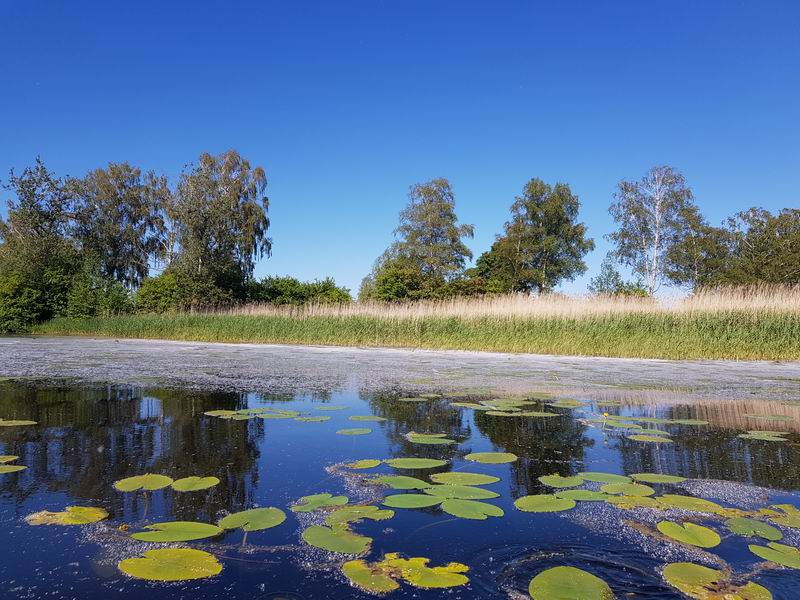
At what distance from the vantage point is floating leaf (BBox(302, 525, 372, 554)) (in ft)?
5.14

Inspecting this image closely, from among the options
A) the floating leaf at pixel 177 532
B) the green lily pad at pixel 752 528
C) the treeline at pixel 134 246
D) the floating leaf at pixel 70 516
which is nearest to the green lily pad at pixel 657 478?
the green lily pad at pixel 752 528

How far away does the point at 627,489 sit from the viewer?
86.2 inches

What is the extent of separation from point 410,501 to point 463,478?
0.41 meters

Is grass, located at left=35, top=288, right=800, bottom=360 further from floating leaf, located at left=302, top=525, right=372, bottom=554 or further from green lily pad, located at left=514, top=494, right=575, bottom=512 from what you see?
floating leaf, located at left=302, top=525, right=372, bottom=554

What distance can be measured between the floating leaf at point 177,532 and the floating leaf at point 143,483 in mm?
435

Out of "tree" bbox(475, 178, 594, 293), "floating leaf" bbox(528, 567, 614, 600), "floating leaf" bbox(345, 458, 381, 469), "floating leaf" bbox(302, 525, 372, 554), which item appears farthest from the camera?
"tree" bbox(475, 178, 594, 293)

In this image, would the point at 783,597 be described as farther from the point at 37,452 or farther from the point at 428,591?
the point at 37,452

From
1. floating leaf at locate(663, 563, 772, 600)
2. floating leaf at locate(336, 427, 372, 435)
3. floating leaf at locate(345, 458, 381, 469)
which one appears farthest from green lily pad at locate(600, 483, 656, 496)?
floating leaf at locate(336, 427, 372, 435)

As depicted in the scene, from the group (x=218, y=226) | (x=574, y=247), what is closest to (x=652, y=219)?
(x=574, y=247)

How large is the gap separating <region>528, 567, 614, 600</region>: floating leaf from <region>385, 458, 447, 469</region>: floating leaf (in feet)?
3.74

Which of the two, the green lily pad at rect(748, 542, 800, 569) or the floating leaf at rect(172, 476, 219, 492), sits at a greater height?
the floating leaf at rect(172, 476, 219, 492)

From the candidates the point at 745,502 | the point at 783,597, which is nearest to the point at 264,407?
the point at 745,502

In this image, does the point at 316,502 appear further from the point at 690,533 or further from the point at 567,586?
the point at 690,533

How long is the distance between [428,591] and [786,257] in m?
33.2
